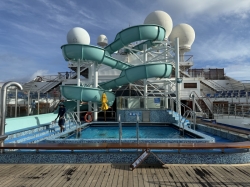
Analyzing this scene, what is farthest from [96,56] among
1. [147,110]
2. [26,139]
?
[26,139]

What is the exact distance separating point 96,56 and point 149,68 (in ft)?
12.3

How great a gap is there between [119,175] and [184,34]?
929 inches

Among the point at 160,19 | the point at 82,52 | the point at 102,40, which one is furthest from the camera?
the point at 102,40

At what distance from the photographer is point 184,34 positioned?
24422 mm

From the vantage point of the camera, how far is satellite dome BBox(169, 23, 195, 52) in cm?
2442

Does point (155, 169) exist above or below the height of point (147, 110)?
below

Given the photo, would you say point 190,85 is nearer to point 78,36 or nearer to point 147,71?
point 147,71

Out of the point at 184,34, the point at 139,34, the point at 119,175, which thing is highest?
the point at 184,34

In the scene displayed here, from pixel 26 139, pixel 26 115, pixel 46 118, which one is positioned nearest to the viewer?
pixel 26 139

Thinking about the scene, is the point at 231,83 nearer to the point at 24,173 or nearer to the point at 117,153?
the point at 117,153

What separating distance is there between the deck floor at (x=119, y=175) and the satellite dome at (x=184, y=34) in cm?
2210

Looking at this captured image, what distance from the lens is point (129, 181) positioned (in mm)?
3852

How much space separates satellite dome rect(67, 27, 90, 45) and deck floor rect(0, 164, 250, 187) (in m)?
15.6

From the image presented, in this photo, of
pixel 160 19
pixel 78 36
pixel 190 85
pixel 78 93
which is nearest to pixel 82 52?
pixel 78 93
